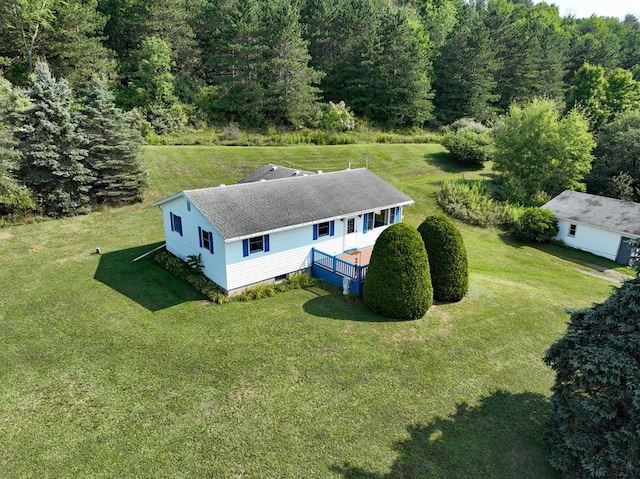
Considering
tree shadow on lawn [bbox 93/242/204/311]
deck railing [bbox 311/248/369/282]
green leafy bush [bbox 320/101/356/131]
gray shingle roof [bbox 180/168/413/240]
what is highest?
green leafy bush [bbox 320/101/356/131]

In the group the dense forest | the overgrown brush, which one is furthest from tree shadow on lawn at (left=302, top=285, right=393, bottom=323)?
the overgrown brush

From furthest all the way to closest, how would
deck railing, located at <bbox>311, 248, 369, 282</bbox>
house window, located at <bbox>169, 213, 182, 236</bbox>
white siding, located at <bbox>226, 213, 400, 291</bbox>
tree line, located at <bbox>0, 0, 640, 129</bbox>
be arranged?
tree line, located at <bbox>0, 0, 640, 129</bbox> → house window, located at <bbox>169, 213, 182, 236</bbox> → deck railing, located at <bbox>311, 248, 369, 282</bbox> → white siding, located at <bbox>226, 213, 400, 291</bbox>

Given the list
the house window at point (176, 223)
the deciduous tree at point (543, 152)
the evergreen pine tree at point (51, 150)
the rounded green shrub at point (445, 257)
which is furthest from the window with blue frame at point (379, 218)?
the deciduous tree at point (543, 152)

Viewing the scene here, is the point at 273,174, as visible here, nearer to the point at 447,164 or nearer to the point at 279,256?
the point at 279,256

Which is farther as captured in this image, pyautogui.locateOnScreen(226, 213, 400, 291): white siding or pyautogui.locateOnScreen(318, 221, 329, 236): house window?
pyautogui.locateOnScreen(318, 221, 329, 236): house window

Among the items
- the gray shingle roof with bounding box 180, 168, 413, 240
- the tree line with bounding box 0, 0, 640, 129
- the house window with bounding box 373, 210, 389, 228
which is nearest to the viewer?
the gray shingle roof with bounding box 180, 168, 413, 240

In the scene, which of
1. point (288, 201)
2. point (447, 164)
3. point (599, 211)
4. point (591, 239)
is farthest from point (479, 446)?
point (447, 164)

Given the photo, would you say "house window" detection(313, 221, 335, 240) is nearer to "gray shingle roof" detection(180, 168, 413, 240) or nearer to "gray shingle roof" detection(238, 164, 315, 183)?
"gray shingle roof" detection(180, 168, 413, 240)
